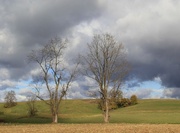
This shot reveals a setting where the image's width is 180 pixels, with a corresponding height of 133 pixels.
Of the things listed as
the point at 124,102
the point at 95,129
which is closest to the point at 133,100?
the point at 124,102

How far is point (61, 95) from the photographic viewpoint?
169 feet

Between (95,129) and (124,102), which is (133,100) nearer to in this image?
(124,102)

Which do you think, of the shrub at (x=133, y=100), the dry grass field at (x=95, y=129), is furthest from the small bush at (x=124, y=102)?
the dry grass field at (x=95, y=129)

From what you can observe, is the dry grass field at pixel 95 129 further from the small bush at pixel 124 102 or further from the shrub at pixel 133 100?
the shrub at pixel 133 100

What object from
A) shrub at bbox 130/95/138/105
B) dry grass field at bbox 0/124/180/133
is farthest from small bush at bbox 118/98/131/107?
dry grass field at bbox 0/124/180/133

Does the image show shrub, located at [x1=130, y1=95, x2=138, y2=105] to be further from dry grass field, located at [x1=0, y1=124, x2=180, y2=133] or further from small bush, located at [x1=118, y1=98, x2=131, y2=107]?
dry grass field, located at [x1=0, y1=124, x2=180, y2=133]

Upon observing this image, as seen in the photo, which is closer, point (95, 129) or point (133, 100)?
point (95, 129)

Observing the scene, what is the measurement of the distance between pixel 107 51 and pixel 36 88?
14036mm

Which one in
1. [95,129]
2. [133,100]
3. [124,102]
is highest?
[133,100]

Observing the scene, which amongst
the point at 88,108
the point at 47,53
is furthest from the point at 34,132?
the point at 88,108

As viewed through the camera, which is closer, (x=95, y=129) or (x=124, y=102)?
(x=95, y=129)

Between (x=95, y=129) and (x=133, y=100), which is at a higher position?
(x=133, y=100)

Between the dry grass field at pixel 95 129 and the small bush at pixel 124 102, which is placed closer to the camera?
the dry grass field at pixel 95 129

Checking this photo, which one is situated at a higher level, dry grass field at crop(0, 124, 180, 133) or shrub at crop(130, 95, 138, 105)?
shrub at crop(130, 95, 138, 105)
